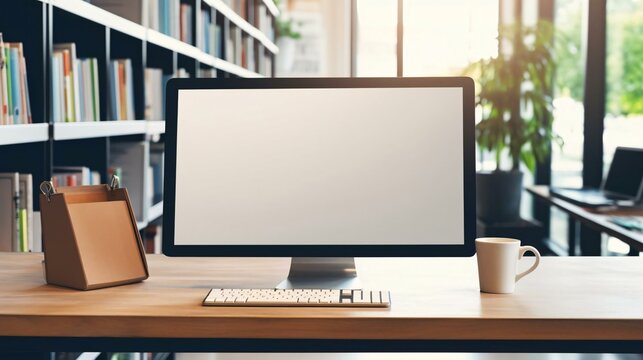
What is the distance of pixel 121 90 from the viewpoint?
2.96 m

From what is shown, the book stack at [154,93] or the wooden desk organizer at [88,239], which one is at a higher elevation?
the book stack at [154,93]

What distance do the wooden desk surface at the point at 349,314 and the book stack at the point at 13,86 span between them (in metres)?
0.62

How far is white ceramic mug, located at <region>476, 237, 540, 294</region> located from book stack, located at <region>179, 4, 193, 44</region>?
2.76 m

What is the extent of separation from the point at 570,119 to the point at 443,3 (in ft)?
6.47

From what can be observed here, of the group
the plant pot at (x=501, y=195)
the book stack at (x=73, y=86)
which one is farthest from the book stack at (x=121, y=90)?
the plant pot at (x=501, y=195)

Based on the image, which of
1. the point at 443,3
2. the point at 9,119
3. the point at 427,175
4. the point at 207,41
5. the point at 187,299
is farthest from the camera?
the point at 443,3

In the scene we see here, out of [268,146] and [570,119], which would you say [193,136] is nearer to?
[268,146]

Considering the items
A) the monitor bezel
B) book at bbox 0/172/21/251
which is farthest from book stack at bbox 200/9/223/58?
the monitor bezel

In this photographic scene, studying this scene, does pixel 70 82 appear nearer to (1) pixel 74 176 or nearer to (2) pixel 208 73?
(1) pixel 74 176

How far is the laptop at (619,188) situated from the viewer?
3.70m

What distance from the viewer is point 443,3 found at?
7258 mm

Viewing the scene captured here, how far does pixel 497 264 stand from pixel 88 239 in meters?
0.73

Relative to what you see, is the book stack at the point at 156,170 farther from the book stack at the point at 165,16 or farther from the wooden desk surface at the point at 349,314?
the wooden desk surface at the point at 349,314

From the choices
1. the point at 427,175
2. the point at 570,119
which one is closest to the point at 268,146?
the point at 427,175
